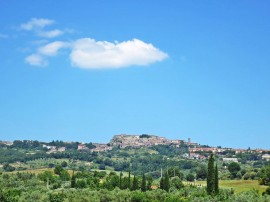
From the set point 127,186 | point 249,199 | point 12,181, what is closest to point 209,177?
point 249,199

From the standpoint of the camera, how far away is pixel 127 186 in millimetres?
102000

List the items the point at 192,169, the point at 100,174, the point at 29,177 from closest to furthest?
the point at 29,177, the point at 100,174, the point at 192,169

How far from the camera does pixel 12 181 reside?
109m

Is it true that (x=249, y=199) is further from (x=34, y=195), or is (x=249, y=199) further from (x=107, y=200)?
(x=34, y=195)

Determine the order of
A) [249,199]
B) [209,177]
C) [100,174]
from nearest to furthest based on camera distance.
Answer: [249,199]
[209,177]
[100,174]

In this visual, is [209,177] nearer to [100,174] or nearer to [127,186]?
[127,186]

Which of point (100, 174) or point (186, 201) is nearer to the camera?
point (186, 201)

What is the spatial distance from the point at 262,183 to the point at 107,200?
4122 centimetres

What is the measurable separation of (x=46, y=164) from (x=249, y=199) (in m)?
140

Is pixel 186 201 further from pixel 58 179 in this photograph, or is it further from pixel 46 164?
pixel 46 164

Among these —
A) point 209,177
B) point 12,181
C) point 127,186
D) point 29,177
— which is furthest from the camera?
point 29,177

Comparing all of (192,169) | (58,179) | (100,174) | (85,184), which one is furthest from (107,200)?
(192,169)

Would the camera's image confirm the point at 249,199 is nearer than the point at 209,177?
Yes

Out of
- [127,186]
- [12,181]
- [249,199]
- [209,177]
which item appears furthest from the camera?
[12,181]
